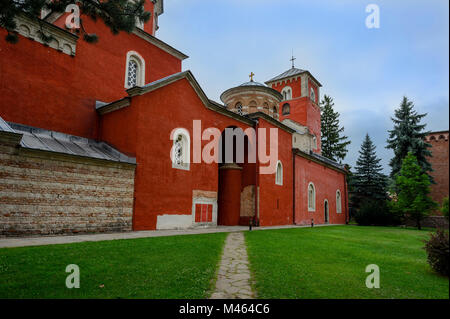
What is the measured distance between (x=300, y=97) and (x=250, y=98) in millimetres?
12845

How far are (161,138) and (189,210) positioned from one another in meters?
3.97

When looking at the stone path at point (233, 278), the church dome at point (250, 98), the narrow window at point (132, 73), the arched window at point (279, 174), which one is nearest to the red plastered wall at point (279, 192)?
the arched window at point (279, 174)

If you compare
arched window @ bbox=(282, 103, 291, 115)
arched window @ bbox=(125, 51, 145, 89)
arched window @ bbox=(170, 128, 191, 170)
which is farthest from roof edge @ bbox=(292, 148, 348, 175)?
arched window @ bbox=(125, 51, 145, 89)

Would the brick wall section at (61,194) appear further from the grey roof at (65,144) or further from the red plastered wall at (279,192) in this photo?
the red plastered wall at (279,192)

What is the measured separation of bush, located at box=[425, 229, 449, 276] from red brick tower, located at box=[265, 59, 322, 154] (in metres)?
28.7

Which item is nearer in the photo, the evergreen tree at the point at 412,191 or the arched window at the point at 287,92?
the evergreen tree at the point at 412,191

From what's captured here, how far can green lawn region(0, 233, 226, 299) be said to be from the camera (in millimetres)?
3836

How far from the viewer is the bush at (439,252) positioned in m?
5.19

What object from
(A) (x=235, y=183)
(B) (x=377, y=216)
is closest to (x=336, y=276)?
(A) (x=235, y=183)

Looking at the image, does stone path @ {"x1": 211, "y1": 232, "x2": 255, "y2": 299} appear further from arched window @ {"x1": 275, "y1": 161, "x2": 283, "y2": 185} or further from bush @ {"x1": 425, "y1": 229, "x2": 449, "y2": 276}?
arched window @ {"x1": 275, "y1": 161, "x2": 283, "y2": 185}

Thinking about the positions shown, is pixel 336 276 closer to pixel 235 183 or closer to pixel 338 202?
pixel 235 183

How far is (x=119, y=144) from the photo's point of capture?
13461 mm

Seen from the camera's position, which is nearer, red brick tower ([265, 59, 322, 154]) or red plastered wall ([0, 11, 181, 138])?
red plastered wall ([0, 11, 181, 138])

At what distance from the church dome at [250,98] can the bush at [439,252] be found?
18.4 meters
